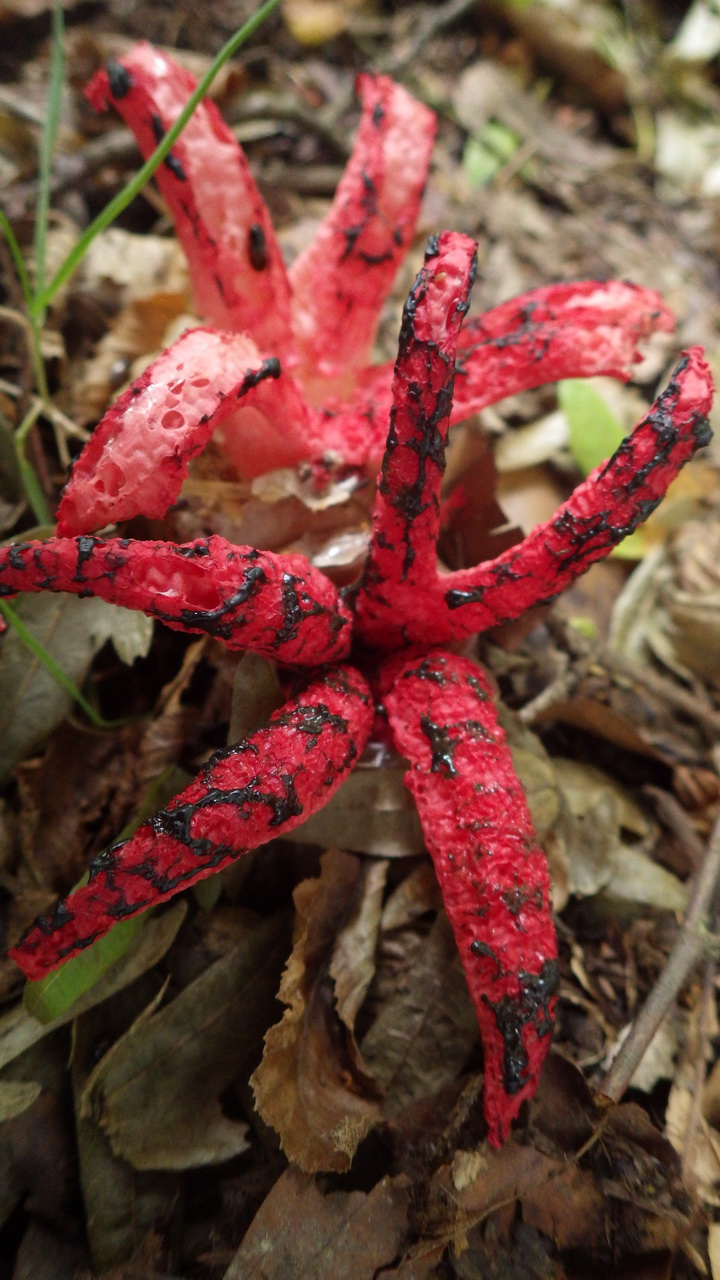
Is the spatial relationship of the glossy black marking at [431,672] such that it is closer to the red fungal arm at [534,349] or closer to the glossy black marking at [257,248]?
the red fungal arm at [534,349]

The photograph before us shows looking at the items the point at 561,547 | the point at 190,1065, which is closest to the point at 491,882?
the point at 561,547

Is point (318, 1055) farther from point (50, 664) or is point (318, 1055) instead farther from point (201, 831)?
point (50, 664)

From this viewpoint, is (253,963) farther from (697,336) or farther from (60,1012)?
(697,336)

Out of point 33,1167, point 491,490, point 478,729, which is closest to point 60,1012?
point 33,1167

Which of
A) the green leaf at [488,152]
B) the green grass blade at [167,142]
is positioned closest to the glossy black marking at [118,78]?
the green grass blade at [167,142]

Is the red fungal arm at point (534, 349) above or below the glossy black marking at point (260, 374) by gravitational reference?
above
